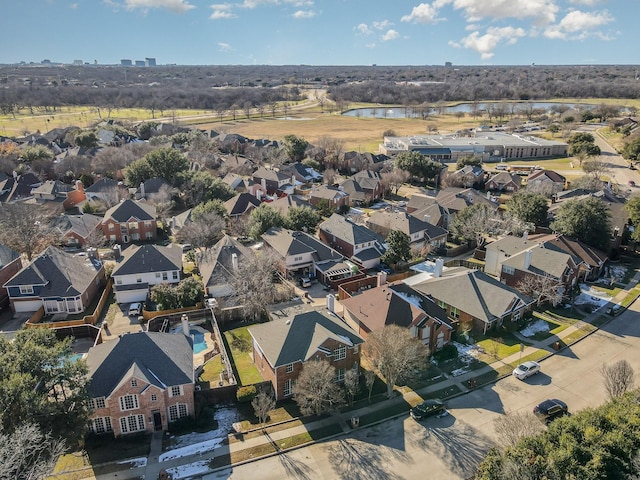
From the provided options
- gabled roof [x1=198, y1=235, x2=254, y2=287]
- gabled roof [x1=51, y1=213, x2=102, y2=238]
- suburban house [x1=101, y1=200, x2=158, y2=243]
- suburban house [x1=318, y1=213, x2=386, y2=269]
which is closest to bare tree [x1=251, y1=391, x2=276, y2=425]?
gabled roof [x1=198, y1=235, x2=254, y2=287]

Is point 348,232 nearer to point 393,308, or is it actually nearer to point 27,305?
point 393,308

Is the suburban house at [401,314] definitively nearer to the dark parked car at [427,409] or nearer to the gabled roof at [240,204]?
the dark parked car at [427,409]

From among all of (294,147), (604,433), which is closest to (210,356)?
(604,433)

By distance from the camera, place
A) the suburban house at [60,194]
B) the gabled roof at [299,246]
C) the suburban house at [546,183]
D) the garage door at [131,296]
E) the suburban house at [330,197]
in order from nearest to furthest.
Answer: the garage door at [131,296]
the gabled roof at [299,246]
the suburban house at [60,194]
the suburban house at [330,197]
the suburban house at [546,183]

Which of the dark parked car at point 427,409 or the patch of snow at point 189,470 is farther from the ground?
the dark parked car at point 427,409

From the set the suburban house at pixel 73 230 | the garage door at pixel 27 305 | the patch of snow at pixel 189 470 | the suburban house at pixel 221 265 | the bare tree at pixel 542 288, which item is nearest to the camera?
the patch of snow at pixel 189 470

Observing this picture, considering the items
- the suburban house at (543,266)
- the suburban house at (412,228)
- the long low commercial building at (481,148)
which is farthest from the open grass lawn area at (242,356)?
the long low commercial building at (481,148)

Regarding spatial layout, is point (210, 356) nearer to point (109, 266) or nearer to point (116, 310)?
point (116, 310)

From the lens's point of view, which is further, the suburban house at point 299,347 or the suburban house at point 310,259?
the suburban house at point 310,259
